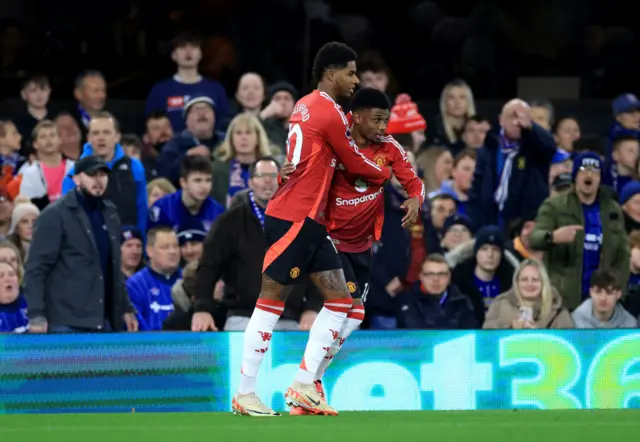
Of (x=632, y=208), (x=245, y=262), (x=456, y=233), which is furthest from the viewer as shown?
(x=632, y=208)

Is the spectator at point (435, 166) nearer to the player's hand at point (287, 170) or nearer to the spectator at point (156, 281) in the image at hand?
the spectator at point (156, 281)

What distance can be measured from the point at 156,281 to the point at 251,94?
291 centimetres

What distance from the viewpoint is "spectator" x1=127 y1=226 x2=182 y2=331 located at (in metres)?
11.5

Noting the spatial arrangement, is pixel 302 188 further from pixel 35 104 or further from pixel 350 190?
pixel 35 104

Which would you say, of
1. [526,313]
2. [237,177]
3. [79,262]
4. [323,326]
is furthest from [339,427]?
[237,177]

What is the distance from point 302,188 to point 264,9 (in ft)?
26.8

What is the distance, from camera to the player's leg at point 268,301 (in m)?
8.22

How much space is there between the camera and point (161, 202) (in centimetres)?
1233

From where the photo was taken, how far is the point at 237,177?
A: 1269 centimetres

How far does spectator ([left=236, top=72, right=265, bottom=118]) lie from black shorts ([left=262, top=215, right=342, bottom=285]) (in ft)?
18.4

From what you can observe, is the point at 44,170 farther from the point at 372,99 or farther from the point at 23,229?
the point at 372,99

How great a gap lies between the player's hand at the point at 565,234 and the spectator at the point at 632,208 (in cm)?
122

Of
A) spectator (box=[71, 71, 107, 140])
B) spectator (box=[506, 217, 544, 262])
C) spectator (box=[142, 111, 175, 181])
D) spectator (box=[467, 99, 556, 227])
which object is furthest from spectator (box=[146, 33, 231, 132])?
spectator (box=[506, 217, 544, 262])

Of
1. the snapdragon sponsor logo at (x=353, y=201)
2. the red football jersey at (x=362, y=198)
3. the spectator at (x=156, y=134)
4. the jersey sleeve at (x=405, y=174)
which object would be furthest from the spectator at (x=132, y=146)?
the jersey sleeve at (x=405, y=174)
